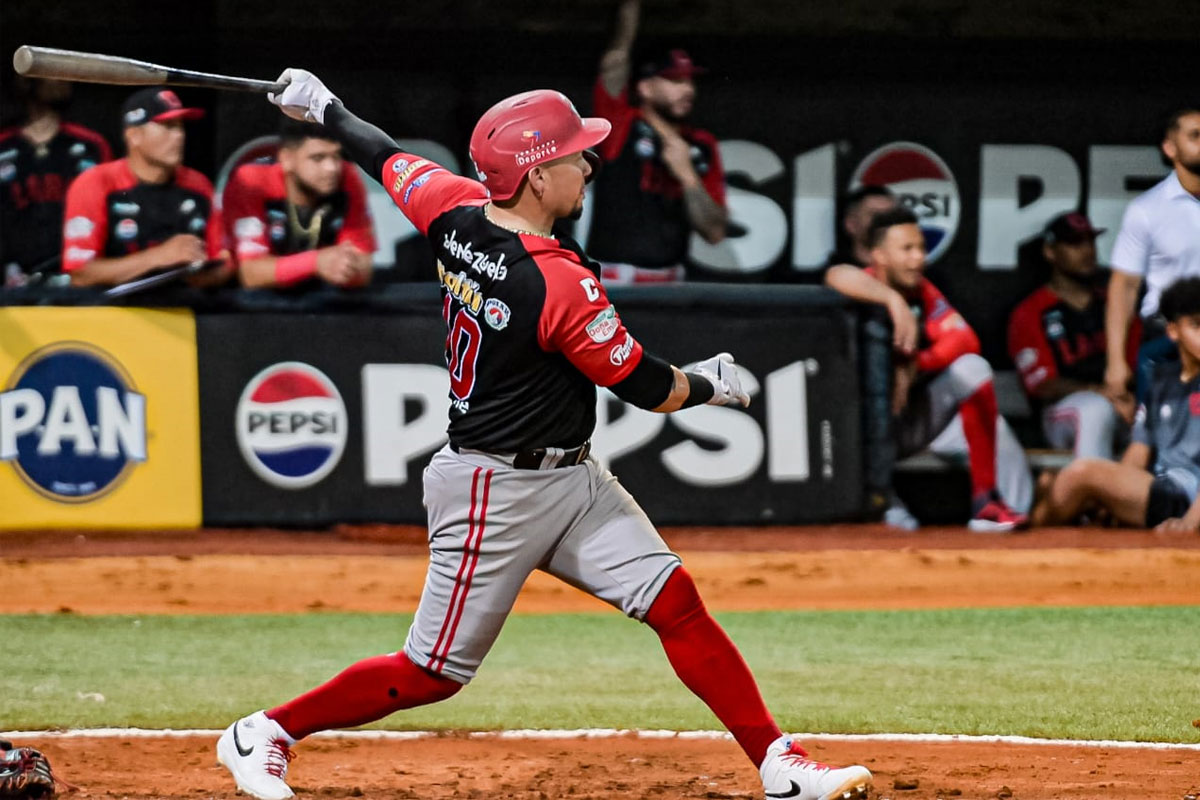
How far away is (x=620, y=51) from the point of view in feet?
30.6

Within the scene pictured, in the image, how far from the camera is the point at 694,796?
170 inches

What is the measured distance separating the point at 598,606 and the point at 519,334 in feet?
12.9

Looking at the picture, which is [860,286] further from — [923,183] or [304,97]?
[304,97]

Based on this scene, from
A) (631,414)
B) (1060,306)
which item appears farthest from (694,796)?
(1060,306)

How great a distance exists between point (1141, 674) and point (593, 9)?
241 inches

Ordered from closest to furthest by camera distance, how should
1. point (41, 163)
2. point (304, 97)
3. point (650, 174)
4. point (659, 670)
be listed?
point (304, 97) < point (659, 670) < point (41, 163) < point (650, 174)

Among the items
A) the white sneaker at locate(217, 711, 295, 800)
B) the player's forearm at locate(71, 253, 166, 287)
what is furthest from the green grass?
the player's forearm at locate(71, 253, 166, 287)

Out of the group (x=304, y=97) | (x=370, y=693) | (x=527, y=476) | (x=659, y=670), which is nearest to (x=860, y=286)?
(x=659, y=670)

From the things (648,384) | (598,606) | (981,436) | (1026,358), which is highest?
(648,384)

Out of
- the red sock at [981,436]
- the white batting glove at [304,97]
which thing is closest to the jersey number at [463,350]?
the white batting glove at [304,97]

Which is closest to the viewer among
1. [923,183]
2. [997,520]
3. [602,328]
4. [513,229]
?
[602,328]

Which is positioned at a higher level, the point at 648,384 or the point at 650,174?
the point at 650,174

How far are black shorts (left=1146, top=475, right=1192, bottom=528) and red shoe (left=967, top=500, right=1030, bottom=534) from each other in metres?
0.62

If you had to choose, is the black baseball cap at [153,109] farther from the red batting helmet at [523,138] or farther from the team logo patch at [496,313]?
the team logo patch at [496,313]
